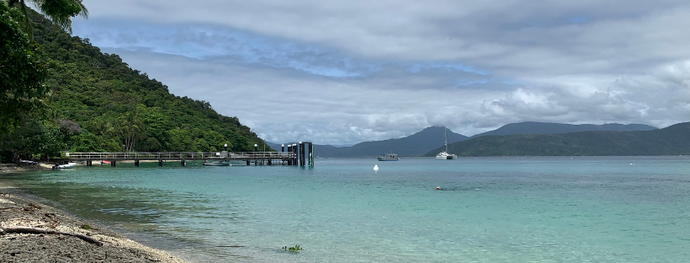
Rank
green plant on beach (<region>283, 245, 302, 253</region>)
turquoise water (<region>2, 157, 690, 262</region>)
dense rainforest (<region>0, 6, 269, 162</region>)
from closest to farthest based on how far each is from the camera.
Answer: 1. green plant on beach (<region>283, 245, 302, 253</region>)
2. turquoise water (<region>2, 157, 690, 262</region>)
3. dense rainforest (<region>0, 6, 269, 162</region>)

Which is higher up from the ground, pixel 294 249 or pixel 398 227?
pixel 294 249

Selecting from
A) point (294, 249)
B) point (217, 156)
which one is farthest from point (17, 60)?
point (217, 156)

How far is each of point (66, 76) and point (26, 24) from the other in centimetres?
10232

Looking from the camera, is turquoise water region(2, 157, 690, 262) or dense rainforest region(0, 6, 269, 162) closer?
turquoise water region(2, 157, 690, 262)

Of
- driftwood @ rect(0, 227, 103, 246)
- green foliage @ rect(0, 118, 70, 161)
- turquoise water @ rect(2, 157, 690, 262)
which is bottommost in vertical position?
turquoise water @ rect(2, 157, 690, 262)

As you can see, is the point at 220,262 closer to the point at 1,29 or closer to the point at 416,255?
the point at 416,255

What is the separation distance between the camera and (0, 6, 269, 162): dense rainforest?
6394cm

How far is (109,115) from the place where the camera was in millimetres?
96500

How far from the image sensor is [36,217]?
1220cm

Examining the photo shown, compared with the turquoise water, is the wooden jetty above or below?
above

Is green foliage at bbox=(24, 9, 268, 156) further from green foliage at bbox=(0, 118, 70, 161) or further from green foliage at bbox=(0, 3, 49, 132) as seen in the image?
green foliage at bbox=(0, 3, 49, 132)

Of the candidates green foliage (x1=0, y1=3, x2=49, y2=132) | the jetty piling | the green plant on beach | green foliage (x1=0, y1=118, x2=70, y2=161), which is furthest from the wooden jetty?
the green plant on beach

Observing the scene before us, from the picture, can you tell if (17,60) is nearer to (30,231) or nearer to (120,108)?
(30,231)

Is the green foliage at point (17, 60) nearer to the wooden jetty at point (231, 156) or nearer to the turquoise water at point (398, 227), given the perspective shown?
the turquoise water at point (398, 227)
